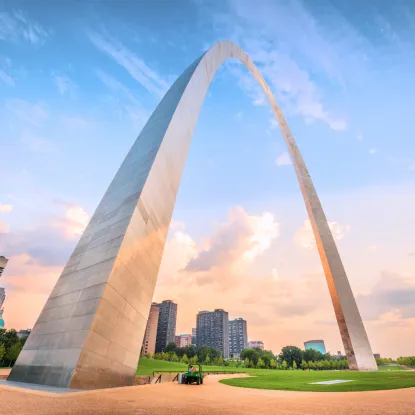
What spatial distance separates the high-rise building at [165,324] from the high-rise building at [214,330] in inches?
1287

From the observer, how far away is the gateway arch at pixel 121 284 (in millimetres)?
8766

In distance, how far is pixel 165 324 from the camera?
14700 cm

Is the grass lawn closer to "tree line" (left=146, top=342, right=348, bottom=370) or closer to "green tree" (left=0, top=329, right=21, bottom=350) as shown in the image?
"green tree" (left=0, top=329, right=21, bottom=350)

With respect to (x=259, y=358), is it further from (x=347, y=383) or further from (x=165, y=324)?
(x=347, y=383)

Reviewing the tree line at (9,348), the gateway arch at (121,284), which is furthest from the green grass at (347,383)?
the tree line at (9,348)

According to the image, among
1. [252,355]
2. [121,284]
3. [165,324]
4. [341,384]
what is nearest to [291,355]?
[252,355]

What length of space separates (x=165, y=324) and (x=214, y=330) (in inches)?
1654

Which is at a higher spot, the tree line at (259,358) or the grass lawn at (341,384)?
the tree line at (259,358)

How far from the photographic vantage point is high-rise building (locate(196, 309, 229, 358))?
168875 mm

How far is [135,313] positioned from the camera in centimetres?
1165

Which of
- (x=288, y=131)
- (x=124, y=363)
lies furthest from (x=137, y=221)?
(x=288, y=131)

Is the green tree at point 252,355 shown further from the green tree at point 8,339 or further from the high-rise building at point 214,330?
the high-rise building at point 214,330

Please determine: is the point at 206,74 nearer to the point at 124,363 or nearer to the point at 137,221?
the point at 137,221

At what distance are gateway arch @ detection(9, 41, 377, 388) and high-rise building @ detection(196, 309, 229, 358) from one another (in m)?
166
